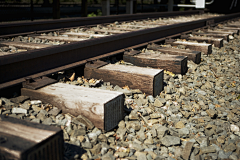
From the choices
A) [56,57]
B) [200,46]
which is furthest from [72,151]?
[200,46]

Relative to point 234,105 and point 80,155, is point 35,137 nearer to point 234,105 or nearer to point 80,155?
point 80,155

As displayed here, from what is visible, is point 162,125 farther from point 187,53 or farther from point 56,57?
point 187,53

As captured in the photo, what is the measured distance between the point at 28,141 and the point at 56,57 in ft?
6.45

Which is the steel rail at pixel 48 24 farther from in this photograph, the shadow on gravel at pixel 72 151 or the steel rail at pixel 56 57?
the shadow on gravel at pixel 72 151

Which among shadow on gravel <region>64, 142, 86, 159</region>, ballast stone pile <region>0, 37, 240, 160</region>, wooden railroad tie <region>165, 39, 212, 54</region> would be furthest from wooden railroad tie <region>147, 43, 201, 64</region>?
shadow on gravel <region>64, 142, 86, 159</region>

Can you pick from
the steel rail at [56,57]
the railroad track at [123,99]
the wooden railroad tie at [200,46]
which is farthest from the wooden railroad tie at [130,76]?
the wooden railroad tie at [200,46]

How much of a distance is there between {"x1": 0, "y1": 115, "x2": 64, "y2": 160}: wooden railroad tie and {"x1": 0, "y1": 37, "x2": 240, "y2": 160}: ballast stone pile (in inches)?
12.1

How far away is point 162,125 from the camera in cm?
267

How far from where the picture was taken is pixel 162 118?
110 inches

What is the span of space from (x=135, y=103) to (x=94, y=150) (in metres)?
1.00

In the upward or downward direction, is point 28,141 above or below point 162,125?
above

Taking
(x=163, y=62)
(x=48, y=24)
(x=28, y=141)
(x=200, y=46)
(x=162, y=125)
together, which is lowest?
(x=162, y=125)

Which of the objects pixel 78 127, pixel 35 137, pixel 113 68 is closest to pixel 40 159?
pixel 35 137

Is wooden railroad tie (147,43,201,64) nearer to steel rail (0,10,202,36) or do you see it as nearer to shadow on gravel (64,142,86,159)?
steel rail (0,10,202,36)
